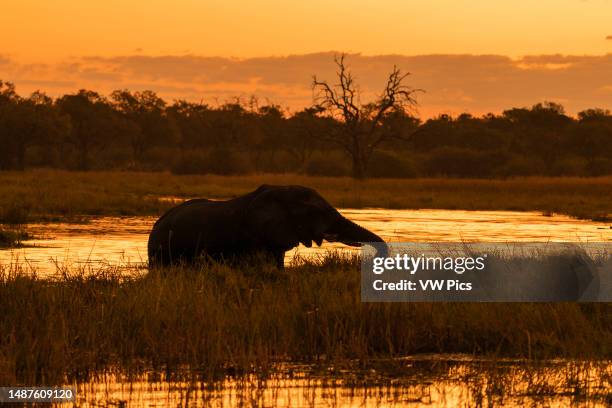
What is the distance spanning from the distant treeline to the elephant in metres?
52.5

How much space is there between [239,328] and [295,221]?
10.4 ft

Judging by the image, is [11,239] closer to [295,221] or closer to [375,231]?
[295,221]

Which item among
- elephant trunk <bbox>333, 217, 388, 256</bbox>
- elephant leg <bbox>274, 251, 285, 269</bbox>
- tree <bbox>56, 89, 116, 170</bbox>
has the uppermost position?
tree <bbox>56, 89, 116, 170</bbox>

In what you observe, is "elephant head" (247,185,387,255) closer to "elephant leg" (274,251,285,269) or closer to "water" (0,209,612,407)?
"elephant leg" (274,251,285,269)

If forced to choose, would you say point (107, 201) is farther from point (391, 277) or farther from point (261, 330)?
point (261, 330)

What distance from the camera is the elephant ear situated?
10.9 m

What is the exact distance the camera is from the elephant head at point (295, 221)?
10945mm

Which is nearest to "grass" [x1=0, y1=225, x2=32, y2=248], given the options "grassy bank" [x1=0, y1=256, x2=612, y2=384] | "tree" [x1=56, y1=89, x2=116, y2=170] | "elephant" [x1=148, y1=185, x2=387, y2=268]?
"elephant" [x1=148, y1=185, x2=387, y2=268]

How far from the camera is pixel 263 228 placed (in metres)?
10.9

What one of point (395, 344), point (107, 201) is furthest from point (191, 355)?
point (107, 201)

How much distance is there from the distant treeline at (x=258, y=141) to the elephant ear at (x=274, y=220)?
173 feet

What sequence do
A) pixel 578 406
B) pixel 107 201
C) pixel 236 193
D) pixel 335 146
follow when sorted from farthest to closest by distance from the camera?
1. pixel 335 146
2. pixel 236 193
3. pixel 107 201
4. pixel 578 406

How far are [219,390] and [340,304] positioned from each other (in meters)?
2.35

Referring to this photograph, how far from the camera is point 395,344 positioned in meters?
8.16
